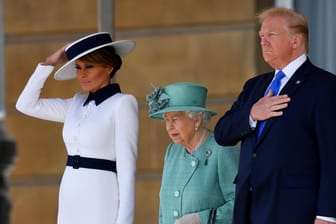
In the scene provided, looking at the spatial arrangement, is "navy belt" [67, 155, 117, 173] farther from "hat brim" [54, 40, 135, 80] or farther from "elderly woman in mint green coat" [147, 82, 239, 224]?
"hat brim" [54, 40, 135, 80]

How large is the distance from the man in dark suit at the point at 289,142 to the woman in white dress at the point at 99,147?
22.7 inches

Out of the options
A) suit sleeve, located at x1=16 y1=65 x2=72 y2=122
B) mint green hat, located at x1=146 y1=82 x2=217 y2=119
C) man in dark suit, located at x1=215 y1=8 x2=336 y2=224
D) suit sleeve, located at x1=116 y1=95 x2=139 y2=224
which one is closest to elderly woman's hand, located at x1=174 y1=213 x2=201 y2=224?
suit sleeve, located at x1=116 y1=95 x2=139 y2=224

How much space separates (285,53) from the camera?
157 inches

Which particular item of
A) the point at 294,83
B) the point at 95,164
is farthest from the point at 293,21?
the point at 95,164

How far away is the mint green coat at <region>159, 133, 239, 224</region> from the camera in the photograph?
4359mm

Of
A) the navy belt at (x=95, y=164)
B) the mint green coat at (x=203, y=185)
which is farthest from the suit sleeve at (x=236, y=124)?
the navy belt at (x=95, y=164)

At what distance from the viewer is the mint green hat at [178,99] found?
4500mm

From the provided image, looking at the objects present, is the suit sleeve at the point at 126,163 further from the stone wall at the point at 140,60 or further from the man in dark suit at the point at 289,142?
the stone wall at the point at 140,60

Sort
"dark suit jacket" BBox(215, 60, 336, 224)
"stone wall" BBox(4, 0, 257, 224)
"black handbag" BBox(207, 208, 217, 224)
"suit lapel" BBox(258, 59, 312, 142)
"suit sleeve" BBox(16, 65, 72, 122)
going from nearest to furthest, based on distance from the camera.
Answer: "dark suit jacket" BBox(215, 60, 336, 224) → "suit lapel" BBox(258, 59, 312, 142) → "black handbag" BBox(207, 208, 217, 224) → "suit sleeve" BBox(16, 65, 72, 122) → "stone wall" BBox(4, 0, 257, 224)

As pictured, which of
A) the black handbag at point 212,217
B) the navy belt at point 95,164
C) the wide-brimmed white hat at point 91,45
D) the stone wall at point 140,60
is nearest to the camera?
the black handbag at point 212,217

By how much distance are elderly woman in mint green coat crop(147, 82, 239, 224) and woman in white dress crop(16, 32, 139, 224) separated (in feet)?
0.53

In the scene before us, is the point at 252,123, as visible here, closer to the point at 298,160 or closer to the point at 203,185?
the point at 298,160

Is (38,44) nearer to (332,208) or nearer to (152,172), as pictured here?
(152,172)

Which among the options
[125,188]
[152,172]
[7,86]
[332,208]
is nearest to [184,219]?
[125,188]
